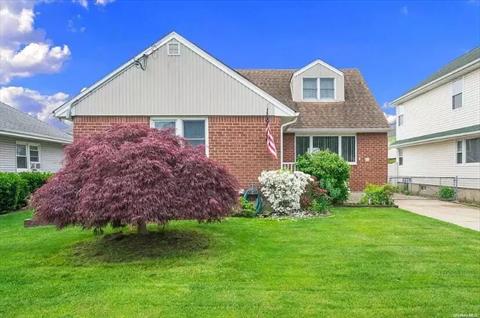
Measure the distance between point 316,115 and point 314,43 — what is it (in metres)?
6.06

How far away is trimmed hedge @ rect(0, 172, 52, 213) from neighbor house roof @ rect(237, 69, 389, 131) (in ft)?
33.7

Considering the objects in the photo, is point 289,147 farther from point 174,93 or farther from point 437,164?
point 437,164

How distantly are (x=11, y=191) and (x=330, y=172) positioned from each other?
11319 mm

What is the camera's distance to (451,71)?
63.3ft

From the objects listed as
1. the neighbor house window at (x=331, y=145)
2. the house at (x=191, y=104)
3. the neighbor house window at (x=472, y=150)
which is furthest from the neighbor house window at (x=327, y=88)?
the house at (x=191, y=104)

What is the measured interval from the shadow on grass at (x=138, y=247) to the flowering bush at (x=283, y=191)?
12.4ft

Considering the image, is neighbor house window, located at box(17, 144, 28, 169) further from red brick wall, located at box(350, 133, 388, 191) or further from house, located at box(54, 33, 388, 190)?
red brick wall, located at box(350, 133, 388, 191)

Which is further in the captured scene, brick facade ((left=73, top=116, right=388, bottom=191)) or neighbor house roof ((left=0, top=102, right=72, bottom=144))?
neighbor house roof ((left=0, top=102, right=72, bottom=144))

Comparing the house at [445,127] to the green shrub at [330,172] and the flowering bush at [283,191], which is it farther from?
the flowering bush at [283,191]

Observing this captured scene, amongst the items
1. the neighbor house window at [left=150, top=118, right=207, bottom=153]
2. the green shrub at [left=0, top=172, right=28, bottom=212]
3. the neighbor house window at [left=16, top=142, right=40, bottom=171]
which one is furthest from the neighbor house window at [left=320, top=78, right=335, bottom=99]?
the neighbor house window at [left=16, top=142, right=40, bottom=171]

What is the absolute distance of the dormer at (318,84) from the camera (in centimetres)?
1986

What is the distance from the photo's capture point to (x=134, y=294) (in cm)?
512

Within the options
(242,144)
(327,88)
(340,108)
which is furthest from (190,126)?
(327,88)

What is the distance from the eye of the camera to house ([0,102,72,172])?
18.3 m
